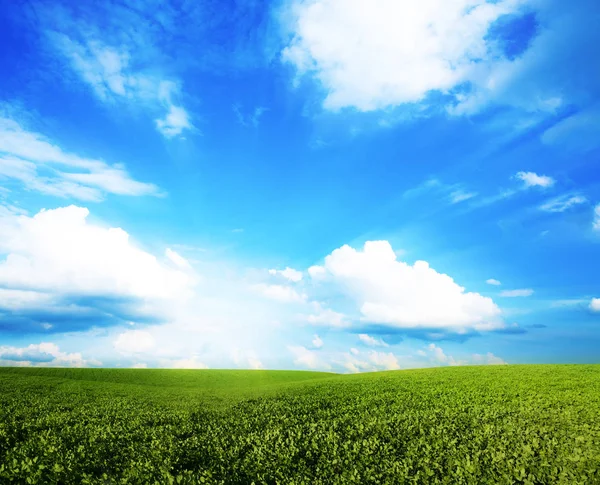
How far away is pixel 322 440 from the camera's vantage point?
817 inches

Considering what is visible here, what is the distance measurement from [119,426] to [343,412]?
16.1 meters

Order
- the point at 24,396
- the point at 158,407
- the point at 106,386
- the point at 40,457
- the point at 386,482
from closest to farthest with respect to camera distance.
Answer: the point at 386,482, the point at 40,457, the point at 158,407, the point at 24,396, the point at 106,386

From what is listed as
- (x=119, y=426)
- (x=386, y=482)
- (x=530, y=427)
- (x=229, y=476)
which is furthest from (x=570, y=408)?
(x=119, y=426)

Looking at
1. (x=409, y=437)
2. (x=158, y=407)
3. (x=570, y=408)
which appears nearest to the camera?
(x=409, y=437)

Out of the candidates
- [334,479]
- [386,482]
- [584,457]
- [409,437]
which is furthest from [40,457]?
[584,457]

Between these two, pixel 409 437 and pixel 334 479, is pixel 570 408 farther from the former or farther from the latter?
pixel 334 479

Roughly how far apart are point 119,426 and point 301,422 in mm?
11868

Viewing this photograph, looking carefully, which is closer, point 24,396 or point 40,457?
point 40,457

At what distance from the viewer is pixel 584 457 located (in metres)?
17.2

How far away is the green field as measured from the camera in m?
15.8

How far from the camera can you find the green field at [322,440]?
1579cm

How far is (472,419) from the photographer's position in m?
26.3

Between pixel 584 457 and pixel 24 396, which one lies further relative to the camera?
pixel 24 396

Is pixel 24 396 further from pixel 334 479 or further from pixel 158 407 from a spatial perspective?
pixel 334 479
